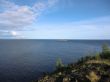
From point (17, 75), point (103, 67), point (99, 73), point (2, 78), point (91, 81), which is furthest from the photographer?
point (17, 75)

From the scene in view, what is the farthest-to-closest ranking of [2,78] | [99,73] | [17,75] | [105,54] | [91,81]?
[17,75] < [2,78] < [105,54] < [99,73] < [91,81]

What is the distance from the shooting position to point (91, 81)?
20.2 metres

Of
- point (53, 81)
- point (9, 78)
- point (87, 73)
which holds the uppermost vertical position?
point (87, 73)

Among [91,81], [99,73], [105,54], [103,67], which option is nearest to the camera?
[91,81]

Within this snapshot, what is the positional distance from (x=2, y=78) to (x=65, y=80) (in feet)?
89.3

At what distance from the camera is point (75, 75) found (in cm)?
2273

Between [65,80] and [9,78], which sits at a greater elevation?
[65,80]

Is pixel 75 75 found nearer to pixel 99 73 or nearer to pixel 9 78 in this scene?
pixel 99 73

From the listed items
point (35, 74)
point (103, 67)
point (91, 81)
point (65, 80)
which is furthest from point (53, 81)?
point (35, 74)

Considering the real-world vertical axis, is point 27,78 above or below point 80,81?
below

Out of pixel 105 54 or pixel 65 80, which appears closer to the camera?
pixel 65 80

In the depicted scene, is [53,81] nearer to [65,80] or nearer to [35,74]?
[65,80]

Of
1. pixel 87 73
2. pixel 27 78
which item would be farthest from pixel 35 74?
pixel 87 73

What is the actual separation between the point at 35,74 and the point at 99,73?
28.9 meters
